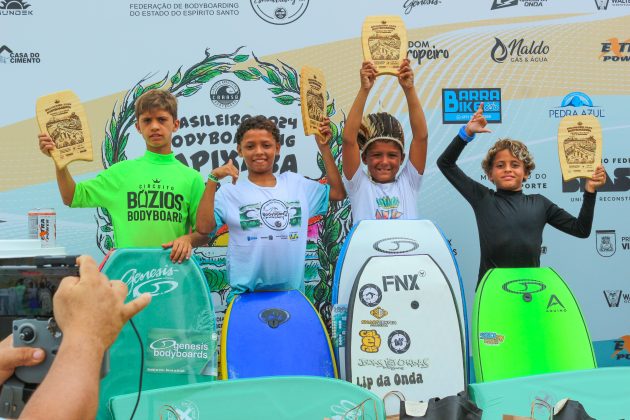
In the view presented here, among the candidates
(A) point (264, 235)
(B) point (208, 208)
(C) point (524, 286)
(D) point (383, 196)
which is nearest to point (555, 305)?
(C) point (524, 286)

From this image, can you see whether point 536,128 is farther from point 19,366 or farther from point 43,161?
point 19,366

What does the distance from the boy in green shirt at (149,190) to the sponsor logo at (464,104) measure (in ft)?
5.20

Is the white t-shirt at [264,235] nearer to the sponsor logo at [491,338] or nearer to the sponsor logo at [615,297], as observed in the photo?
the sponsor logo at [491,338]

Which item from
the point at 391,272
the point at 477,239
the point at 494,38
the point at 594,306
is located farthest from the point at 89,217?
the point at 594,306

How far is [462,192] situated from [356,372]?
1327 millimetres

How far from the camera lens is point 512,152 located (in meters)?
3.57

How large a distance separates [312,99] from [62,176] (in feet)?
4.02

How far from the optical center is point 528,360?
288cm

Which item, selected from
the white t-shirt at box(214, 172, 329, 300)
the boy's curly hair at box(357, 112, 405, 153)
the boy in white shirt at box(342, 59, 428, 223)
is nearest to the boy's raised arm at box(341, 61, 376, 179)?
the boy in white shirt at box(342, 59, 428, 223)

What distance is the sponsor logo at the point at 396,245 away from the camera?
117 inches

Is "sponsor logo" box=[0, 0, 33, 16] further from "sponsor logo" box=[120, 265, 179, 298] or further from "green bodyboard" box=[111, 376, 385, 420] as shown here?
"green bodyboard" box=[111, 376, 385, 420]

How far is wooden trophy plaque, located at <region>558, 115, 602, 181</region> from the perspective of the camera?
3.43m

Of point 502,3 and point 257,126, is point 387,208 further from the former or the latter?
point 502,3

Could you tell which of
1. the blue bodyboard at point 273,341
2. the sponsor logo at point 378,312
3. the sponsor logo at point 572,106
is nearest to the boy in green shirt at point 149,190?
the blue bodyboard at point 273,341
